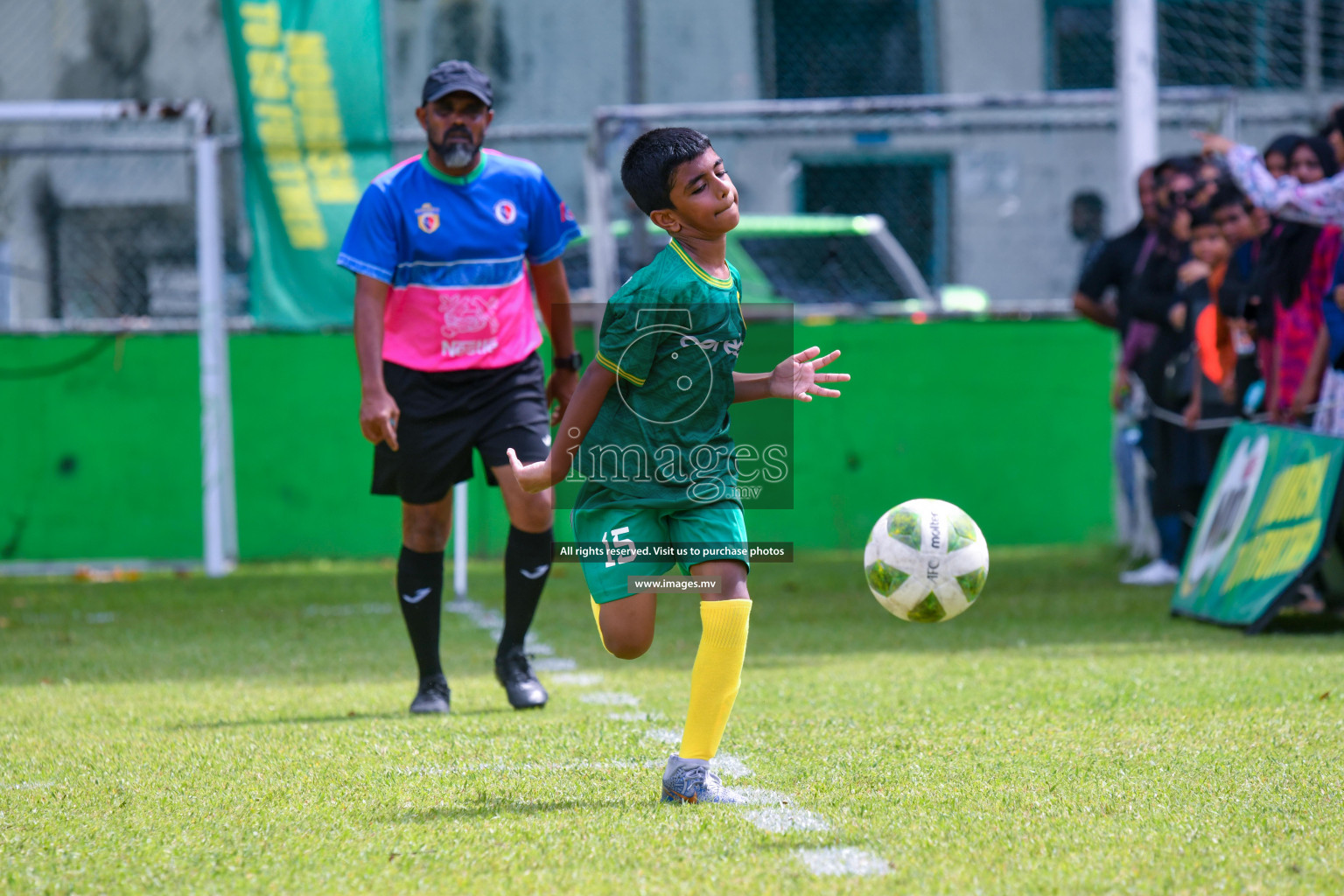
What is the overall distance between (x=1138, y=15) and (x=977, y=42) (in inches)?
269

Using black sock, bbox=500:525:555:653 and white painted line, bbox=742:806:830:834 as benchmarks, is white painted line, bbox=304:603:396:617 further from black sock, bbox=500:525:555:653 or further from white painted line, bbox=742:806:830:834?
white painted line, bbox=742:806:830:834

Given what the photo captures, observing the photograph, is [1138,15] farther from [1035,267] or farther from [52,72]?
[52,72]

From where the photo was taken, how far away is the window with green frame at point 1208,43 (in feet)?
43.6

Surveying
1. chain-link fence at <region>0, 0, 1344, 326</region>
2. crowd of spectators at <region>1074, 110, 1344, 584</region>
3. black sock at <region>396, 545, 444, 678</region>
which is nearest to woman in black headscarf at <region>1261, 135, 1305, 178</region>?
crowd of spectators at <region>1074, 110, 1344, 584</region>

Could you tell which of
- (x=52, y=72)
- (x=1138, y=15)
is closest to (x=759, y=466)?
(x=1138, y=15)

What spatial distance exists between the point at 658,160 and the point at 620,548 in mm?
910

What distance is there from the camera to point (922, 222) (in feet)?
42.4

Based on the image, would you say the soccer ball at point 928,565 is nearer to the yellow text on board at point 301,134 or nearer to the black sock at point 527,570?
the black sock at point 527,570

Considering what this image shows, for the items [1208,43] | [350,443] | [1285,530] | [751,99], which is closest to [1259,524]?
[1285,530]

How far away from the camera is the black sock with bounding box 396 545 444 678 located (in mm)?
5156

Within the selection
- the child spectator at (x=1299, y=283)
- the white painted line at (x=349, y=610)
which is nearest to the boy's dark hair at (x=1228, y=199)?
the child spectator at (x=1299, y=283)

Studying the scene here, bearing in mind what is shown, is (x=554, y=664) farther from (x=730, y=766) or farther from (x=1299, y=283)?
(x=1299, y=283)

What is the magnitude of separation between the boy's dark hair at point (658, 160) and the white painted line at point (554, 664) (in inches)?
107

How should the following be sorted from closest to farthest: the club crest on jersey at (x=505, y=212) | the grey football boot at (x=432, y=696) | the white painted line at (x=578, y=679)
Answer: the grey football boot at (x=432, y=696)
the club crest on jersey at (x=505, y=212)
the white painted line at (x=578, y=679)
